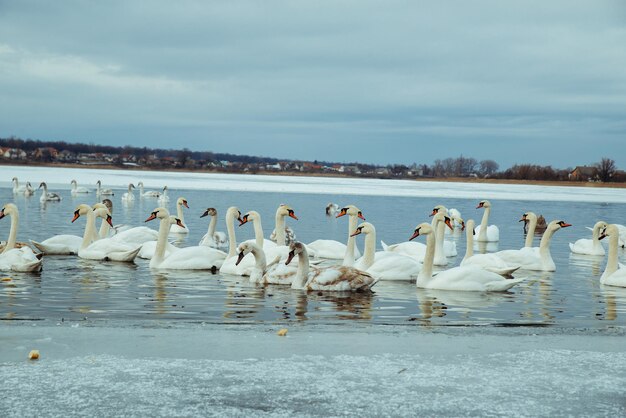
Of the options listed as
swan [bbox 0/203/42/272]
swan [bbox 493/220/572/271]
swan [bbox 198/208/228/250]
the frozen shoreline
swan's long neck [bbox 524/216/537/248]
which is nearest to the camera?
the frozen shoreline

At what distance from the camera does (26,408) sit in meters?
4.91

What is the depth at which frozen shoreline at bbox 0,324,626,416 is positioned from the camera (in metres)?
5.08

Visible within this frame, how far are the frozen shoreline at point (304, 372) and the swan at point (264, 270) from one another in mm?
3256

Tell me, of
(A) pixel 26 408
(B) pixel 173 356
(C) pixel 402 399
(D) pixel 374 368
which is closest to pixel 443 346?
(D) pixel 374 368

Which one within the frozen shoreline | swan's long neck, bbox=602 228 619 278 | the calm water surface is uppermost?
swan's long neck, bbox=602 228 619 278

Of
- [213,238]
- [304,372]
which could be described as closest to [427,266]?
[304,372]

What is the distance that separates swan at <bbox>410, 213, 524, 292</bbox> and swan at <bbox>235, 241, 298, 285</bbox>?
5.72 ft

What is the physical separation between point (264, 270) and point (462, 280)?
2666 millimetres

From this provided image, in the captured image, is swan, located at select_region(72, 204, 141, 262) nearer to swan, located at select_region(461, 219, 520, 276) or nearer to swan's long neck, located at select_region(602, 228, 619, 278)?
swan, located at select_region(461, 219, 520, 276)

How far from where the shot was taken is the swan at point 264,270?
35.3 ft

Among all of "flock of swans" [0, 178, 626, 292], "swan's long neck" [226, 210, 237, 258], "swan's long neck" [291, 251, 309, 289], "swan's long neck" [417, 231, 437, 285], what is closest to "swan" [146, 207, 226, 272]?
→ "flock of swans" [0, 178, 626, 292]

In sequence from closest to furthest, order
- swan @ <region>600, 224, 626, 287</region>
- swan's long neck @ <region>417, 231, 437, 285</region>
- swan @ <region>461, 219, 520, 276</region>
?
swan's long neck @ <region>417, 231, 437, 285</region>, swan @ <region>600, 224, 626, 287</region>, swan @ <region>461, 219, 520, 276</region>

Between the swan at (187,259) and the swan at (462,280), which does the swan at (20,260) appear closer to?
the swan at (187,259)

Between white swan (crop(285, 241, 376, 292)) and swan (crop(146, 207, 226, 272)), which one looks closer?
white swan (crop(285, 241, 376, 292))
